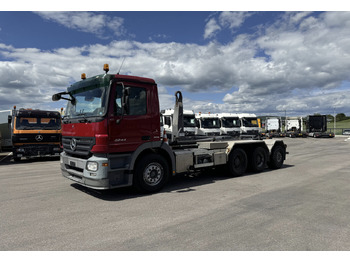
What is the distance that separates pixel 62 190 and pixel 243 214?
4429mm

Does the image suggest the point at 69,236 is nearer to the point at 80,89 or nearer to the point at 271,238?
the point at 271,238

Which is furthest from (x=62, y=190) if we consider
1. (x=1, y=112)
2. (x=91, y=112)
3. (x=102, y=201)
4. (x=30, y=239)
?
(x=1, y=112)

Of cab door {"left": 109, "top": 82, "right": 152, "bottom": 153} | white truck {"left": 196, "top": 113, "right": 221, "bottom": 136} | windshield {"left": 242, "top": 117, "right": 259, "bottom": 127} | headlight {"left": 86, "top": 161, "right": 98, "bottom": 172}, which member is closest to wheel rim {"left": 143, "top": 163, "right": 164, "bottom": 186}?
cab door {"left": 109, "top": 82, "right": 152, "bottom": 153}

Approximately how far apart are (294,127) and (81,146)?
37.1m

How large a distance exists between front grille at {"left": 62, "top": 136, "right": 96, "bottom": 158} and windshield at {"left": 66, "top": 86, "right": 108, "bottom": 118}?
54 centimetres

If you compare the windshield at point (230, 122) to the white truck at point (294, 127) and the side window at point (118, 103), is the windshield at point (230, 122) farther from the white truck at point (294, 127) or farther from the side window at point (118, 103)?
the white truck at point (294, 127)

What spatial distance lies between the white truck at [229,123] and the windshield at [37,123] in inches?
468

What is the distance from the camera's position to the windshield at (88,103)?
532cm

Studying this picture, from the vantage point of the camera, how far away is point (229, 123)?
66.1 ft

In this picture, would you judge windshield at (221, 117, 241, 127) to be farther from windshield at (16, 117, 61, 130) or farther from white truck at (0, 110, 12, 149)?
white truck at (0, 110, 12, 149)

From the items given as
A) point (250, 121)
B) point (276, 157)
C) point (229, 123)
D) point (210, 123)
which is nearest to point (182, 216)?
point (276, 157)

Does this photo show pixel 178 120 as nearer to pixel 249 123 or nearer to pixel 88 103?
pixel 88 103

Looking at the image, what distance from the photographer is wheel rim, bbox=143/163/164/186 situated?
5914 mm

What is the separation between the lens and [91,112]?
5.50 metres
